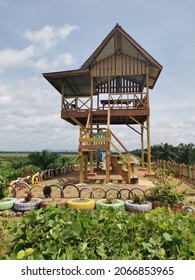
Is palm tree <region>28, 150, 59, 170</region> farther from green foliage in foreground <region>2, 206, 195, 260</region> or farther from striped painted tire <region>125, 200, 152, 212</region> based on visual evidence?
green foliage in foreground <region>2, 206, 195, 260</region>

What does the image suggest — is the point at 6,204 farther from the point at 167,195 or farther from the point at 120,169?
the point at 120,169

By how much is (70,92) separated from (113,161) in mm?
9791

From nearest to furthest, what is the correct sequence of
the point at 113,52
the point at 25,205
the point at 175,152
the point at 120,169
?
the point at 25,205 → the point at 120,169 → the point at 113,52 → the point at 175,152

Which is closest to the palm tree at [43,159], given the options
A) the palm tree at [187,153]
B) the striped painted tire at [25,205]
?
the palm tree at [187,153]

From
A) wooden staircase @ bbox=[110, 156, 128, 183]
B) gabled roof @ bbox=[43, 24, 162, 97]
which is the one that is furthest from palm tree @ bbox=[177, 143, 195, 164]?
wooden staircase @ bbox=[110, 156, 128, 183]

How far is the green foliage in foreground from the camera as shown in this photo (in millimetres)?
3396

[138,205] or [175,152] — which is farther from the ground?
[175,152]

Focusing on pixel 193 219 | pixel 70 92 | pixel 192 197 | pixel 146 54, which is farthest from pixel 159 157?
pixel 193 219

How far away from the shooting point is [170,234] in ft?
12.3

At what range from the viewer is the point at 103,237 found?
12.5 ft

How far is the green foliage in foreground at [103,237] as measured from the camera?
134 inches

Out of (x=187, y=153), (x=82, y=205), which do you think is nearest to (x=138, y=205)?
(x=82, y=205)
